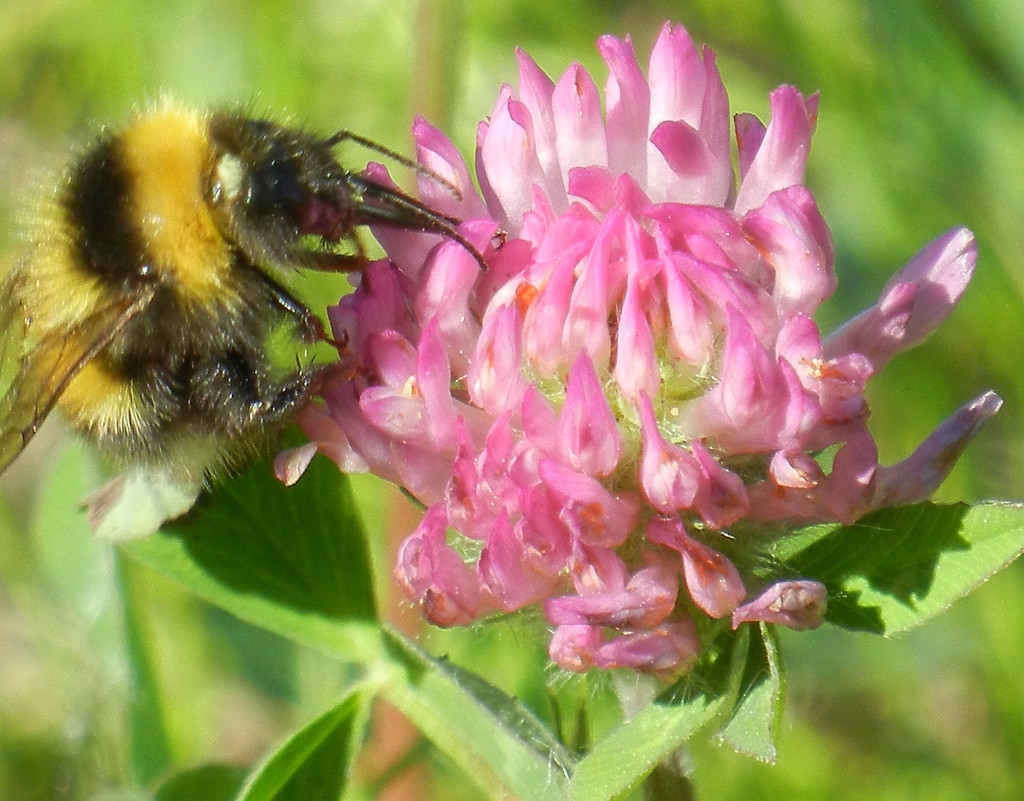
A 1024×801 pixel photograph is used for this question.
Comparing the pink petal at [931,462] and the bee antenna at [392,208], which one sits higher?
the pink petal at [931,462]

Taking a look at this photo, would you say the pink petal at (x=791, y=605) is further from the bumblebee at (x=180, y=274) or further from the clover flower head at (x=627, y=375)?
the bumblebee at (x=180, y=274)

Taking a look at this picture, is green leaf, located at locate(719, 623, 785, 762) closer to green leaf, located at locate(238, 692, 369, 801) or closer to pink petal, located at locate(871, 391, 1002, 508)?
pink petal, located at locate(871, 391, 1002, 508)

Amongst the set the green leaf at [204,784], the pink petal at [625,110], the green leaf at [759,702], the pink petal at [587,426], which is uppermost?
the pink petal at [625,110]

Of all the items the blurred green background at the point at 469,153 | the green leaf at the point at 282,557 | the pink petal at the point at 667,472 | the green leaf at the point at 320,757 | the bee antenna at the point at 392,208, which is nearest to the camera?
the pink petal at the point at 667,472

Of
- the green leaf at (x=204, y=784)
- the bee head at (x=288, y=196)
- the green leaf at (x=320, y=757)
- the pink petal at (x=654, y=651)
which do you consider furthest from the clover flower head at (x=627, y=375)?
the green leaf at (x=204, y=784)

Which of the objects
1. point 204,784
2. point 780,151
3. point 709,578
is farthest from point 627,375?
point 204,784

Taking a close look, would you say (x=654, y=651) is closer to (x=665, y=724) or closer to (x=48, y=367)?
(x=665, y=724)
